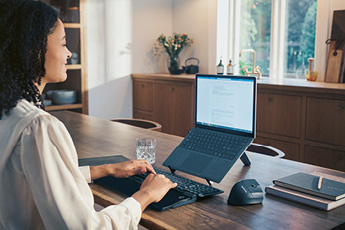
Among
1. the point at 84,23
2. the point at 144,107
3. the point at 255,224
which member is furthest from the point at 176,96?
the point at 255,224

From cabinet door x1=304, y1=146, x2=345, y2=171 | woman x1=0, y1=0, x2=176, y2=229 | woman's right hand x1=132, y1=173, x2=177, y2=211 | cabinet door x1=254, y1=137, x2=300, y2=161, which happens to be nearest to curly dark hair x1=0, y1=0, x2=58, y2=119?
woman x1=0, y1=0, x2=176, y2=229

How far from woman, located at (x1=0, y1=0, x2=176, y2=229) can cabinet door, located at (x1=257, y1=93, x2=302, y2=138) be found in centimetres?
291

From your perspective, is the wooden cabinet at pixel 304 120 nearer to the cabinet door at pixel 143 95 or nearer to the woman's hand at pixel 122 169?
the cabinet door at pixel 143 95

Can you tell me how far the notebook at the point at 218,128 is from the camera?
1.82 metres

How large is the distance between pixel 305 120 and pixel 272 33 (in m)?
1.53

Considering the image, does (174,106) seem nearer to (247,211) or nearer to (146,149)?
(146,149)

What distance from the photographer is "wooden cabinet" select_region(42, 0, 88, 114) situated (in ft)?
16.6

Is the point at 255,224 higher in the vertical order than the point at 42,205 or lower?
lower

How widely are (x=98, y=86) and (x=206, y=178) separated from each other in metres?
3.89

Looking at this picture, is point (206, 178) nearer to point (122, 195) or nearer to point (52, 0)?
point (122, 195)

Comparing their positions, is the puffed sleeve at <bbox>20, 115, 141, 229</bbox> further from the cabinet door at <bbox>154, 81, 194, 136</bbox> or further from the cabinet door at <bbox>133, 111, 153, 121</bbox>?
the cabinet door at <bbox>133, 111, 153, 121</bbox>

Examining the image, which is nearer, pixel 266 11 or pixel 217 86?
pixel 217 86

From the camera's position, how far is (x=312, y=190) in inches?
60.6

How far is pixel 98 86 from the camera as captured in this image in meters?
5.46
